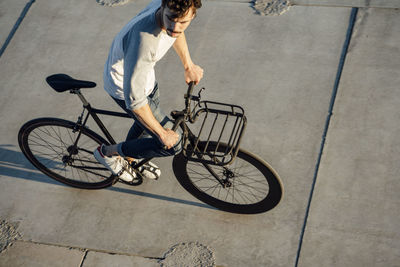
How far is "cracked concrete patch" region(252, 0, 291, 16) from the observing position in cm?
491

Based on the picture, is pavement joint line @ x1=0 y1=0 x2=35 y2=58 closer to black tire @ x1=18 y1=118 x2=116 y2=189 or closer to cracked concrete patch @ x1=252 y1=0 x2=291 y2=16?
black tire @ x1=18 y1=118 x2=116 y2=189

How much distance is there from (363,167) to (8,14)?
4519 millimetres

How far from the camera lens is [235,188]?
12.0 feet

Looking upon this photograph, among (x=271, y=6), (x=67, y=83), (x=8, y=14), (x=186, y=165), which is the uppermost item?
(x=271, y=6)

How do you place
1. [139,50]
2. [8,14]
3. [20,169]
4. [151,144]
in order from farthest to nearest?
[8,14], [20,169], [151,144], [139,50]

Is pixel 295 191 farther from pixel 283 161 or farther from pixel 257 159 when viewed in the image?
pixel 257 159

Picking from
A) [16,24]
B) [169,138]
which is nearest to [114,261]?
[169,138]

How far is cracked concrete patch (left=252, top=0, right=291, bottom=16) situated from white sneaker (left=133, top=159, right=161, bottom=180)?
2.34 metres

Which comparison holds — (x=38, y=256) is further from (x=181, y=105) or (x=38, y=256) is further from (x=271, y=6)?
(x=271, y=6)

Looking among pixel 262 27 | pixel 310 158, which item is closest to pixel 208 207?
pixel 310 158

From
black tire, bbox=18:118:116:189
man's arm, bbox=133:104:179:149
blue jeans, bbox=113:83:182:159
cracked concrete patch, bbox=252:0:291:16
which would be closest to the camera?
man's arm, bbox=133:104:179:149

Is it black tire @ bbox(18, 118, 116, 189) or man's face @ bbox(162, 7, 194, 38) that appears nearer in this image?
man's face @ bbox(162, 7, 194, 38)

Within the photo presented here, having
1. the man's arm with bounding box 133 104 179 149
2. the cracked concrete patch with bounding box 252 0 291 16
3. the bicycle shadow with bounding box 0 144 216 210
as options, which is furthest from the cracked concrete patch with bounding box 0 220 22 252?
the cracked concrete patch with bounding box 252 0 291 16

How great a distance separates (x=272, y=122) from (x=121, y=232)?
1.66 metres
